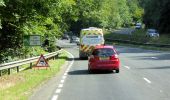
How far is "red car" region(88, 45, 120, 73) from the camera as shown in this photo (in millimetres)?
27234

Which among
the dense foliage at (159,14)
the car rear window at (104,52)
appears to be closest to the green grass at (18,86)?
the car rear window at (104,52)

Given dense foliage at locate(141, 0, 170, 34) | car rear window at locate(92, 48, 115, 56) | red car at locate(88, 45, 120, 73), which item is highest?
dense foliage at locate(141, 0, 170, 34)

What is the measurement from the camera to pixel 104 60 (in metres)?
27.4

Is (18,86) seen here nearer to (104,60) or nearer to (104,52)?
(104,60)

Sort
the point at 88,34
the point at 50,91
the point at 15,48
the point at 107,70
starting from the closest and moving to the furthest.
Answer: the point at 50,91, the point at 107,70, the point at 15,48, the point at 88,34

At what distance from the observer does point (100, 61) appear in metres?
27.4

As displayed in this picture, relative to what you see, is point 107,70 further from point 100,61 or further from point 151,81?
point 151,81

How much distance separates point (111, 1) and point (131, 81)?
13954 cm

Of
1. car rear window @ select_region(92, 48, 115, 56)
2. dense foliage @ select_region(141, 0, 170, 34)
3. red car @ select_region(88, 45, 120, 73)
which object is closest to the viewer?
red car @ select_region(88, 45, 120, 73)

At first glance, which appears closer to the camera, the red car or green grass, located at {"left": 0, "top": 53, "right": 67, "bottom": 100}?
green grass, located at {"left": 0, "top": 53, "right": 67, "bottom": 100}

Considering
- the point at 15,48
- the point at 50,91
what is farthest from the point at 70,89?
the point at 15,48

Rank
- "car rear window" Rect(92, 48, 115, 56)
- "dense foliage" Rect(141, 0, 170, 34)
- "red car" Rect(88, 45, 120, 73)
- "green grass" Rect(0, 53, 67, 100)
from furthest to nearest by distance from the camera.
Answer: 1. "dense foliage" Rect(141, 0, 170, 34)
2. "car rear window" Rect(92, 48, 115, 56)
3. "red car" Rect(88, 45, 120, 73)
4. "green grass" Rect(0, 53, 67, 100)

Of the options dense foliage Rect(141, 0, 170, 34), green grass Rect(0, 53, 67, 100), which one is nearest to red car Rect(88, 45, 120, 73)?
green grass Rect(0, 53, 67, 100)

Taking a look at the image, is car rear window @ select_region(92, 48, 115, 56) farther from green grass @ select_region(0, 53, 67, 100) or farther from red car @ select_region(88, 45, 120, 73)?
green grass @ select_region(0, 53, 67, 100)
